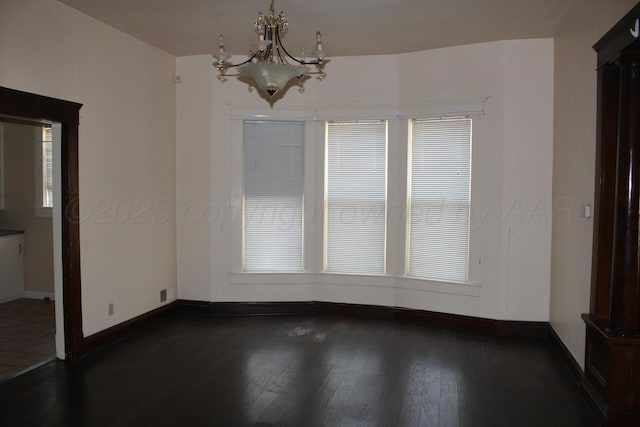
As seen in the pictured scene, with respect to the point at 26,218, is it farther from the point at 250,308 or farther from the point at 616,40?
the point at 616,40

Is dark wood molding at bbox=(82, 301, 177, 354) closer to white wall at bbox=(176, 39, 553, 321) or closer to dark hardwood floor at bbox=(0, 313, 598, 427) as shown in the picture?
dark hardwood floor at bbox=(0, 313, 598, 427)

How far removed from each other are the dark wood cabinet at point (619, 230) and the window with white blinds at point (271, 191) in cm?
319

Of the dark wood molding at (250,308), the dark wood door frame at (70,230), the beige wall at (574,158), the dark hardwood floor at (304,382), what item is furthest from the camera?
the dark wood molding at (250,308)

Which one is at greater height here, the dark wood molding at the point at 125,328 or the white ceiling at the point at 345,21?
the white ceiling at the point at 345,21

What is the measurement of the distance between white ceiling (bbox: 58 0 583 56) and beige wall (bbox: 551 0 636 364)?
297 millimetres

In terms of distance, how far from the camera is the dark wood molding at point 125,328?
4312mm

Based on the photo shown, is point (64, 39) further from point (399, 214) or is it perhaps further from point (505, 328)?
point (505, 328)

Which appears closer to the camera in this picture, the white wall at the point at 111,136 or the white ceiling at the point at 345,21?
the white wall at the point at 111,136

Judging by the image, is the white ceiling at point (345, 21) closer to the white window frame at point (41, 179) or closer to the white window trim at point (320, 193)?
the white window trim at point (320, 193)

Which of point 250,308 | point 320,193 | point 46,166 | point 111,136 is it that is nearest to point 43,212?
point 46,166

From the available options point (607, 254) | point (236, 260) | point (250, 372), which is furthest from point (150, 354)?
point (607, 254)

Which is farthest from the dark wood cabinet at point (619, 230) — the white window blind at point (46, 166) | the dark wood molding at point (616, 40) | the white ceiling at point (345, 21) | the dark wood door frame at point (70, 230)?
the white window blind at point (46, 166)

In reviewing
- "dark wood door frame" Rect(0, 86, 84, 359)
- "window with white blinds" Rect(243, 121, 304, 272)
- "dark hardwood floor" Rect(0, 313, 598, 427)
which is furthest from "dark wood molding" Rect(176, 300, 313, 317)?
"dark wood door frame" Rect(0, 86, 84, 359)

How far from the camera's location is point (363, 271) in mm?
5551
